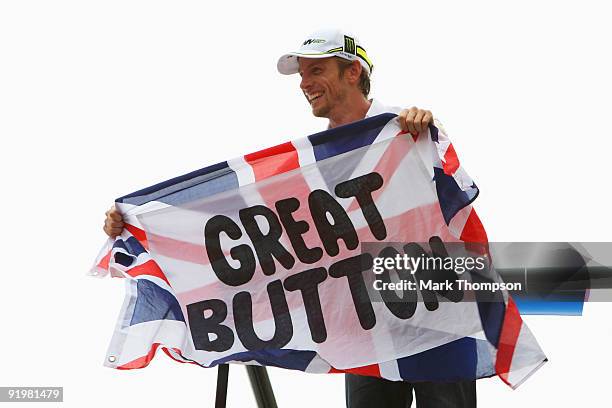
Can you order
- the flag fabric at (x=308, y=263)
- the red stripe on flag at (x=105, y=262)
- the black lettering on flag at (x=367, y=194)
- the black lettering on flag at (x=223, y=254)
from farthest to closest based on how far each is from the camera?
the red stripe on flag at (x=105, y=262) < the black lettering on flag at (x=223, y=254) < the black lettering on flag at (x=367, y=194) < the flag fabric at (x=308, y=263)

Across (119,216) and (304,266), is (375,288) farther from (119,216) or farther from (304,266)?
(119,216)

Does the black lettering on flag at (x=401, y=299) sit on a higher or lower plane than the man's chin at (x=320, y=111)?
lower

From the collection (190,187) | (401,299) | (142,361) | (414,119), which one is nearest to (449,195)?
(414,119)

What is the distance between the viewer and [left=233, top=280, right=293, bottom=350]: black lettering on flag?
2.72 metres

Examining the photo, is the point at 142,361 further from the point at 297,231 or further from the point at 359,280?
the point at 359,280

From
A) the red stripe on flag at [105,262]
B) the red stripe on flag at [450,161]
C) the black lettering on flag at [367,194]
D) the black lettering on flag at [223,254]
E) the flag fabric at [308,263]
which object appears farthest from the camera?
the red stripe on flag at [105,262]

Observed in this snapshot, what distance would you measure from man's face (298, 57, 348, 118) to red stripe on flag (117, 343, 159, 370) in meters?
0.95

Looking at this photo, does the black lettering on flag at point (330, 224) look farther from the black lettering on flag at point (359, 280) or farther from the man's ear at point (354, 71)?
the man's ear at point (354, 71)

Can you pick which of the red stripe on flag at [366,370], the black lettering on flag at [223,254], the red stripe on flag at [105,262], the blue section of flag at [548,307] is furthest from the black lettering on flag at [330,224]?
the red stripe on flag at [105,262]

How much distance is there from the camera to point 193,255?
284cm

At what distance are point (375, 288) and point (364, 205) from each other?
0.87 feet

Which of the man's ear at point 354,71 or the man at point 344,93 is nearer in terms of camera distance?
the man at point 344,93

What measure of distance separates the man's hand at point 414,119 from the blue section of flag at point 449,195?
0.13m

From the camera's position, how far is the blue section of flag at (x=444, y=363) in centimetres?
254
